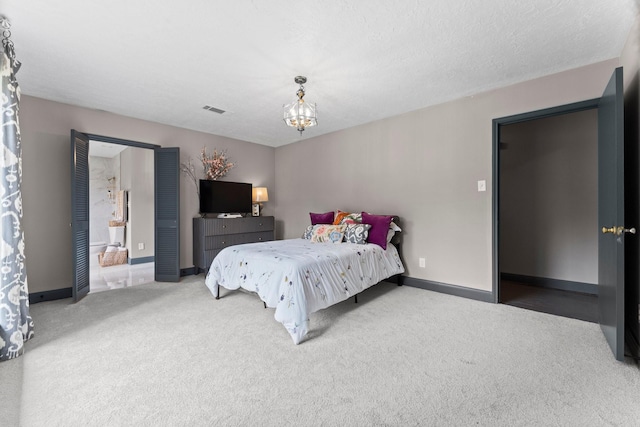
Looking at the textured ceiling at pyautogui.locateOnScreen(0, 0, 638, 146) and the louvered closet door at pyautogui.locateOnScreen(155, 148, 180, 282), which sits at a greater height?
the textured ceiling at pyautogui.locateOnScreen(0, 0, 638, 146)

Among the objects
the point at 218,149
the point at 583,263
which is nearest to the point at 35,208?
the point at 218,149

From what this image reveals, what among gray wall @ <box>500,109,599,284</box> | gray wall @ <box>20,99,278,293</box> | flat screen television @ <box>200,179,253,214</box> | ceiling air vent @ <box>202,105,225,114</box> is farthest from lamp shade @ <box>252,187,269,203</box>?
gray wall @ <box>500,109,599,284</box>

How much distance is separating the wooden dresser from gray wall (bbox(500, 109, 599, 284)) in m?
4.06

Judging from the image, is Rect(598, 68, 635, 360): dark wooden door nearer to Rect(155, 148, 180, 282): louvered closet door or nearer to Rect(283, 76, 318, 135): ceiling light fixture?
Rect(283, 76, 318, 135): ceiling light fixture

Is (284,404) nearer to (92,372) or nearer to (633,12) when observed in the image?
(92,372)

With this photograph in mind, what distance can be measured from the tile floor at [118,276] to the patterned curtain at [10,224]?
6.05 ft

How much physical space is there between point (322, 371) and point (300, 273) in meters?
0.82

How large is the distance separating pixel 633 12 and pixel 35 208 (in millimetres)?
5880

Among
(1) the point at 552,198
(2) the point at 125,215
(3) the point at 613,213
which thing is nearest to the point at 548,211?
(1) the point at 552,198

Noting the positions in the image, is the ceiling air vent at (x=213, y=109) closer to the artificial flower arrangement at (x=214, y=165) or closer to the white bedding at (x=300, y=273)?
the artificial flower arrangement at (x=214, y=165)

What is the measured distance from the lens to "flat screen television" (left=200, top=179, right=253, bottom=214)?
4719 millimetres

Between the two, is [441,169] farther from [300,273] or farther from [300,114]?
[300,273]

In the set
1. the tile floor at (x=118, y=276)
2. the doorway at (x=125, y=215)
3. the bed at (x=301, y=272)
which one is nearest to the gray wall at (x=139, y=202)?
the doorway at (x=125, y=215)

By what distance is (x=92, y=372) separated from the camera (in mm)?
1871
